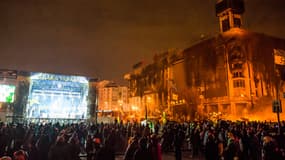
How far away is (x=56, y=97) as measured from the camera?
126ft

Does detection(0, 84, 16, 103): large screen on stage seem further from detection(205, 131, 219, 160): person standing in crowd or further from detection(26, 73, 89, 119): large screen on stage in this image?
detection(205, 131, 219, 160): person standing in crowd

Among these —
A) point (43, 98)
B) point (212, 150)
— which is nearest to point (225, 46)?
point (43, 98)

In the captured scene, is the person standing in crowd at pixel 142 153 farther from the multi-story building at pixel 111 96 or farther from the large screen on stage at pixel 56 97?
the multi-story building at pixel 111 96

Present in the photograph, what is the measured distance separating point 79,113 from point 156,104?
58.7 metres

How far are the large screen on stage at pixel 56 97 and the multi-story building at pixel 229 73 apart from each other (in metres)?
37.2

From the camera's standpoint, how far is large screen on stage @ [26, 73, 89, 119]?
124ft

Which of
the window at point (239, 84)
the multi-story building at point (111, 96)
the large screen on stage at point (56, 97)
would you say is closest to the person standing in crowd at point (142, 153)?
the large screen on stage at point (56, 97)

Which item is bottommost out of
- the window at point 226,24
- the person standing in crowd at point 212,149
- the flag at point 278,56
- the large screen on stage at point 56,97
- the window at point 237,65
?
the person standing in crowd at point 212,149

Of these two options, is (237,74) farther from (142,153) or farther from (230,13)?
(142,153)

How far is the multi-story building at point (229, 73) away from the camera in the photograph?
199 feet

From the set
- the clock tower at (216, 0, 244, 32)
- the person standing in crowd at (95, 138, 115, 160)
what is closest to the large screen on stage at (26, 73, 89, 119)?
the person standing in crowd at (95, 138, 115, 160)

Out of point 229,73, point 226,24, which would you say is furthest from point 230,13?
point 229,73

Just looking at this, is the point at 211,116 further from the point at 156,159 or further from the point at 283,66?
the point at 156,159

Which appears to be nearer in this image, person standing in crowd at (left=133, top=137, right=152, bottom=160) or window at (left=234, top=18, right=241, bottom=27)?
person standing in crowd at (left=133, top=137, right=152, bottom=160)
